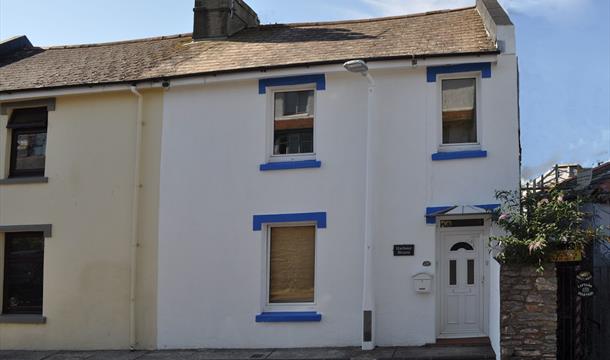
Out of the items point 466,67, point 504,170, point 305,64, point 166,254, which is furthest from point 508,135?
point 166,254

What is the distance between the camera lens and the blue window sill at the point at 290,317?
40.0ft

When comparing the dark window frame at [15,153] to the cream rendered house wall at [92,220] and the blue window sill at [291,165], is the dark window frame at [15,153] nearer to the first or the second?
the cream rendered house wall at [92,220]

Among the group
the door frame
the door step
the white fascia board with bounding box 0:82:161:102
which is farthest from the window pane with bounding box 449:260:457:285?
the white fascia board with bounding box 0:82:161:102

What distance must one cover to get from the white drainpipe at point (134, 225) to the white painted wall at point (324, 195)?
1.69ft

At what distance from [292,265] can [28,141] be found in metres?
6.62

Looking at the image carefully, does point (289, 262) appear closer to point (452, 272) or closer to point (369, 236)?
point (369, 236)

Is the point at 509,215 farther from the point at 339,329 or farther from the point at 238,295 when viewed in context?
the point at 238,295

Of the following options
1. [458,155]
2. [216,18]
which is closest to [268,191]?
[458,155]

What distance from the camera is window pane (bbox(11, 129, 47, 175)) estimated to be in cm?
1450

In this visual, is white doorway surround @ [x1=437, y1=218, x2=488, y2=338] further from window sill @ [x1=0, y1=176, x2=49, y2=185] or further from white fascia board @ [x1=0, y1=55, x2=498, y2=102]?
window sill @ [x1=0, y1=176, x2=49, y2=185]

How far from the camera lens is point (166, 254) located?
13.2m

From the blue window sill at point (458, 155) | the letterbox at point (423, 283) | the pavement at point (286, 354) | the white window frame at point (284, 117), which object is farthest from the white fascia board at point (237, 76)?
the pavement at point (286, 354)

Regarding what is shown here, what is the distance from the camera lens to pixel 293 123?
13023 mm

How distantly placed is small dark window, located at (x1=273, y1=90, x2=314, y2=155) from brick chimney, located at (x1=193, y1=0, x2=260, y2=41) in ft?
12.5
